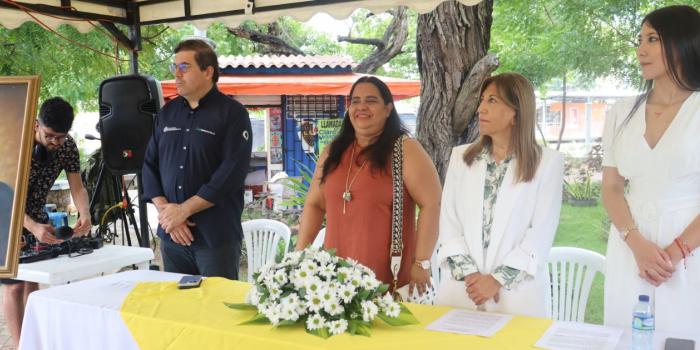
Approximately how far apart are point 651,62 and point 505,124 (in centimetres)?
52

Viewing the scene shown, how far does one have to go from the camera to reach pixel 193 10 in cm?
405

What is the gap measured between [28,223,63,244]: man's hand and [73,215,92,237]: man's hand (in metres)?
0.18

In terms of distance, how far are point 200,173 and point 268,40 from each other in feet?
23.3

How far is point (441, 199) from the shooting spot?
2.43 metres

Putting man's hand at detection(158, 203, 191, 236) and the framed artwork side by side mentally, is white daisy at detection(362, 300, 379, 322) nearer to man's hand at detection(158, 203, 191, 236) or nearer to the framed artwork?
the framed artwork

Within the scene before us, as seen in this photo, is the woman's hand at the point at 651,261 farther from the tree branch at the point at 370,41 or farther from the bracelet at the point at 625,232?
the tree branch at the point at 370,41

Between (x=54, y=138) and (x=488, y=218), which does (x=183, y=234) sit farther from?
(x=488, y=218)

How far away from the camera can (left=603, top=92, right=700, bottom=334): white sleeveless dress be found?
6.44ft

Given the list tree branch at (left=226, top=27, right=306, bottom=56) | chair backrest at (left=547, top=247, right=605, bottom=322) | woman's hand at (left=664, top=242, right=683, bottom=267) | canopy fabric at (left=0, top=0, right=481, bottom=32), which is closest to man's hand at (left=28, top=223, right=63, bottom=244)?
canopy fabric at (left=0, top=0, right=481, bottom=32)

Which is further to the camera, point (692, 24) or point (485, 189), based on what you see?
point (485, 189)

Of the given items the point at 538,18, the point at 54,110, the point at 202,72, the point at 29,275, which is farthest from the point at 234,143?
the point at 538,18

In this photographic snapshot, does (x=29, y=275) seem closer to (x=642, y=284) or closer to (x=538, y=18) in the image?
(x=642, y=284)

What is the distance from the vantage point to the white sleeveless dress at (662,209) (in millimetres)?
1963

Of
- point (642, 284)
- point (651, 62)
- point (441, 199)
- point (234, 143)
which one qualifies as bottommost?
point (642, 284)
